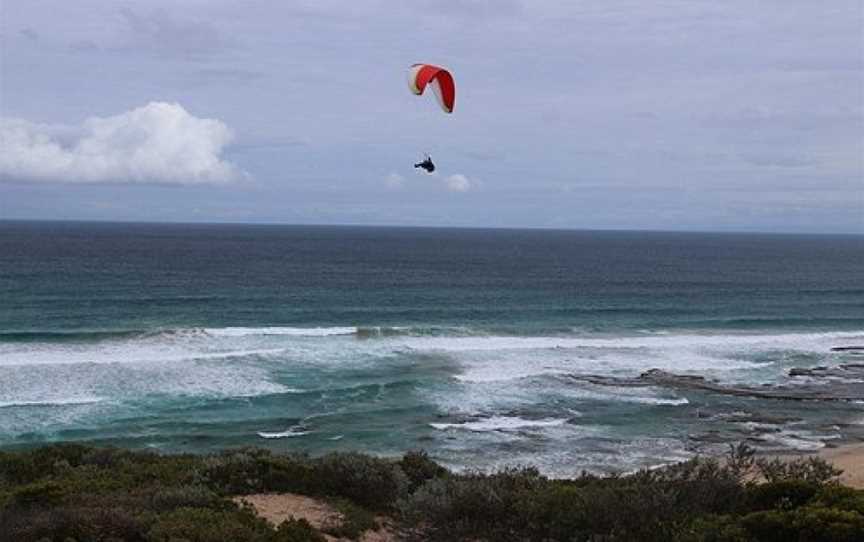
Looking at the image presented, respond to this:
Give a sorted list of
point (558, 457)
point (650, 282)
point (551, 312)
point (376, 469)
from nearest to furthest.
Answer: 1. point (376, 469)
2. point (558, 457)
3. point (551, 312)
4. point (650, 282)

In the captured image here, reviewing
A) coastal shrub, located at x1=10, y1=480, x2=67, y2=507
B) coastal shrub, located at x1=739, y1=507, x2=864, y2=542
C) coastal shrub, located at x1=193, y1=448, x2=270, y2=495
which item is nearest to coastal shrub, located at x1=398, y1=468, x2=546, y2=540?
coastal shrub, located at x1=193, y1=448, x2=270, y2=495

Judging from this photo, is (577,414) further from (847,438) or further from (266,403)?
(266,403)

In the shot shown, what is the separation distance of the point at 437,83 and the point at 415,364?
19.9 meters

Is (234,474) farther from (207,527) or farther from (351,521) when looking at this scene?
(207,527)

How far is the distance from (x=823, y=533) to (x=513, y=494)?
3373 mm

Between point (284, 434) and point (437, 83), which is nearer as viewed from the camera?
point (437, 83)

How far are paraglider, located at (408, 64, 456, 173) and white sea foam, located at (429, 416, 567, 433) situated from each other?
11.6 m

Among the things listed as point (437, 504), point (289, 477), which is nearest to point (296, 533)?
point (437, 504)

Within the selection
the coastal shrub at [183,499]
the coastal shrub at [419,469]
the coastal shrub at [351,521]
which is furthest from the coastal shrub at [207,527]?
the coastal shrub at [419,469]

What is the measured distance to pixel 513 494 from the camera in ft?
34.9

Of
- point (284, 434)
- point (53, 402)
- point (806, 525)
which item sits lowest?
point (284, 434)

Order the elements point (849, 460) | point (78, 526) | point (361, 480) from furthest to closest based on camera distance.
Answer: point (849, 460), point (361, 480), point (78, 526)

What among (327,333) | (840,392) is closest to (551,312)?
(327,333)

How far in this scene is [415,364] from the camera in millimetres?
35219
